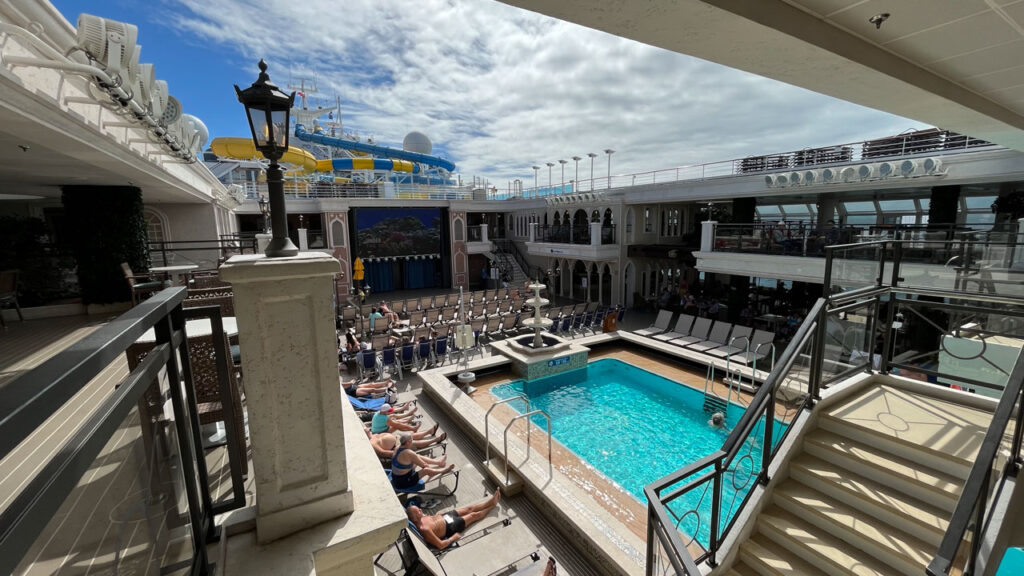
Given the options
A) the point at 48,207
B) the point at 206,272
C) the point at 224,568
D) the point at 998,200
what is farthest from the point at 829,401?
the point at 48,207

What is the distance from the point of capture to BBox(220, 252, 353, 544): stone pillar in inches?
72.5

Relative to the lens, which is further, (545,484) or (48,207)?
(48,207)

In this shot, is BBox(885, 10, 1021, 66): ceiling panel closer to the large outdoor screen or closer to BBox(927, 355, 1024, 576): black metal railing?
BBox(927, 355, 1024, 576): black metal railing

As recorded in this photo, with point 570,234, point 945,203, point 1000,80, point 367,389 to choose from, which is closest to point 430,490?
point 367,389

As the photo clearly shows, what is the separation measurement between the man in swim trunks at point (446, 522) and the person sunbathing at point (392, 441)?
3.91ft

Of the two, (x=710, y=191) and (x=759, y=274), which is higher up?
(x=710, y=191)

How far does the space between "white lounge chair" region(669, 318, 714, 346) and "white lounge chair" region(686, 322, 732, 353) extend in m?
0.15

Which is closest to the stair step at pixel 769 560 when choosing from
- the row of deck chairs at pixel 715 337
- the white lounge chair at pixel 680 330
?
the row of deck chairs at pixel 715 337

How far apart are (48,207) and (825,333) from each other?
16.8m

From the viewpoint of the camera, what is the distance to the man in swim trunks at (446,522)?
4708mm

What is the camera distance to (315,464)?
205cm

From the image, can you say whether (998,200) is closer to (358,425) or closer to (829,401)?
(829,401)

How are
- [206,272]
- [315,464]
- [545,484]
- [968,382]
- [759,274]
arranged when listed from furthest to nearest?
[759,274] < [206,272] < [545,484] < [968,382] < [315,464]

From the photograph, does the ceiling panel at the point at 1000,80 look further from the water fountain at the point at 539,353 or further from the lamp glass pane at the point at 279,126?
the water fountain at the point at 539,353
